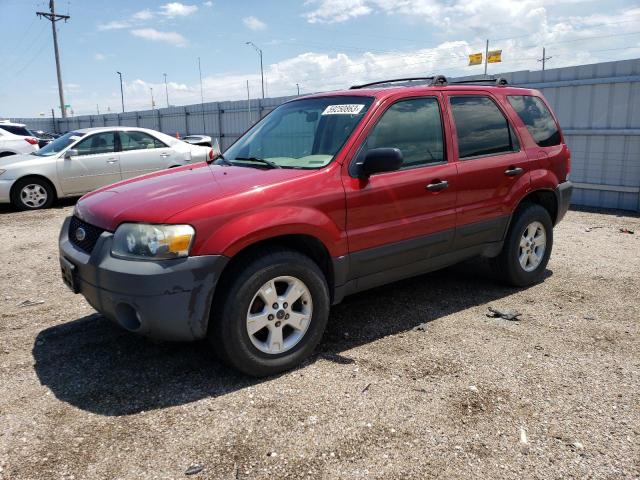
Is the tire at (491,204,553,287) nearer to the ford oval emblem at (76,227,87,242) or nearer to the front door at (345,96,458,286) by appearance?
the front door at (345,96,458,286)

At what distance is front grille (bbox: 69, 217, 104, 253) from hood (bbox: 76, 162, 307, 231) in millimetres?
49

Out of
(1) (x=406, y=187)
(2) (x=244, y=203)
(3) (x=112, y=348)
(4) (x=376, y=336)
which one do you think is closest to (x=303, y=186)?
(2) (x=244, y=203)

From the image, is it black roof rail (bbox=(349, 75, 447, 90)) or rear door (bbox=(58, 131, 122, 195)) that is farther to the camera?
rear door (bbox=(58, 131, 122, 195))

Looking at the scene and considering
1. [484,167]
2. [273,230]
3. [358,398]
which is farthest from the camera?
[484,167]

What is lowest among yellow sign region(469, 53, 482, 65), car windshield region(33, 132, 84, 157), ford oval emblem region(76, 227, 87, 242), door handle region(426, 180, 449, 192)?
ford oval emblem region(76, 227, 87, 242)

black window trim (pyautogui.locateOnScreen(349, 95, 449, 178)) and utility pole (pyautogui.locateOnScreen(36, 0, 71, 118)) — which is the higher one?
utility pole (pyautogui.locateOnScreen(36, 0, 71, 118))

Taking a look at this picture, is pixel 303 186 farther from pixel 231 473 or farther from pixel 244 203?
pixel 231 473

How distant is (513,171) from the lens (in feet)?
15.8

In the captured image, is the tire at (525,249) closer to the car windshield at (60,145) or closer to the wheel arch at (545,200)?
the wheel arch at (545,200)

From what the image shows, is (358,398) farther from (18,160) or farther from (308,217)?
(18,160)

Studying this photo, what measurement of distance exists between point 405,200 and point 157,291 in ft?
6.34

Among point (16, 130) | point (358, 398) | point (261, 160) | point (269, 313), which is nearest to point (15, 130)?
point (16, 130)

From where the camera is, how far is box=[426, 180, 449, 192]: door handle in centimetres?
414

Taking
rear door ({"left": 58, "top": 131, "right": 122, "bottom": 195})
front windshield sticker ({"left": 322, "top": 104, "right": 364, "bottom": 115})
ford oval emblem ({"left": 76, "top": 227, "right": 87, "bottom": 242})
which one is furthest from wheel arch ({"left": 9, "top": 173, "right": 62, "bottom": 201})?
front windshield sticker ({"left": 322, "top": 104, "right": 364, "bottom": 115})
